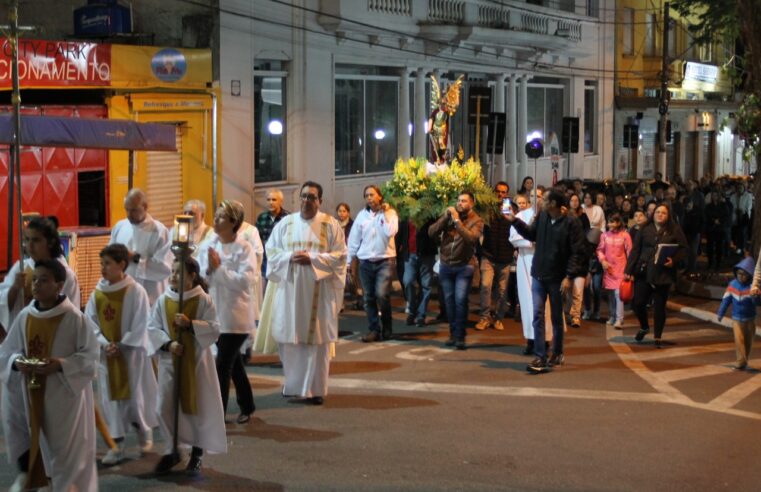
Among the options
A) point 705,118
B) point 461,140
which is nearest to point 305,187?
point 461,140

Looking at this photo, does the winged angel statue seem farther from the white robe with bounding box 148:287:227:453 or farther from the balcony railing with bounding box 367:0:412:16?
the white robe with bounding box 148:287:227:453

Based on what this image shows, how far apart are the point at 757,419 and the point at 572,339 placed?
4.79m

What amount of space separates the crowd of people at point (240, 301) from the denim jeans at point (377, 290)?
0.02m

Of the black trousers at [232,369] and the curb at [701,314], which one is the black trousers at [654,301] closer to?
the curb at [701,314]

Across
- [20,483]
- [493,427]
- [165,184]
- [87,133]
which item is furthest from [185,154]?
[20,483]

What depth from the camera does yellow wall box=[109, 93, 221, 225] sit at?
20578 millimetres

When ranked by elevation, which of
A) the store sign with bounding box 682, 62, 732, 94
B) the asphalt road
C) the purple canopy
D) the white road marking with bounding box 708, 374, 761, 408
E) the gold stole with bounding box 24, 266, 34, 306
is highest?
the store sign with bounding box 682, 62, 732, 94

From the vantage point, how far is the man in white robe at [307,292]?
38.7 feet

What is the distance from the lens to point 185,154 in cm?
2205

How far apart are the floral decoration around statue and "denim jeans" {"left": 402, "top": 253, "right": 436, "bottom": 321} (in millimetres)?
883

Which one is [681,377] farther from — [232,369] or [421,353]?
[232,369]

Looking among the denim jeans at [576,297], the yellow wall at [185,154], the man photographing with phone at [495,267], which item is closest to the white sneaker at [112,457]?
the man photographing with phone at [495,267]

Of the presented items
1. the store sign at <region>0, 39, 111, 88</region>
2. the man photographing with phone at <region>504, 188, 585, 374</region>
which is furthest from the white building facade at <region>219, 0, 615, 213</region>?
the man photographing with phone at <region>504, 188, 585, 374</region>

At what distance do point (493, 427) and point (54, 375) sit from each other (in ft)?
14.0
